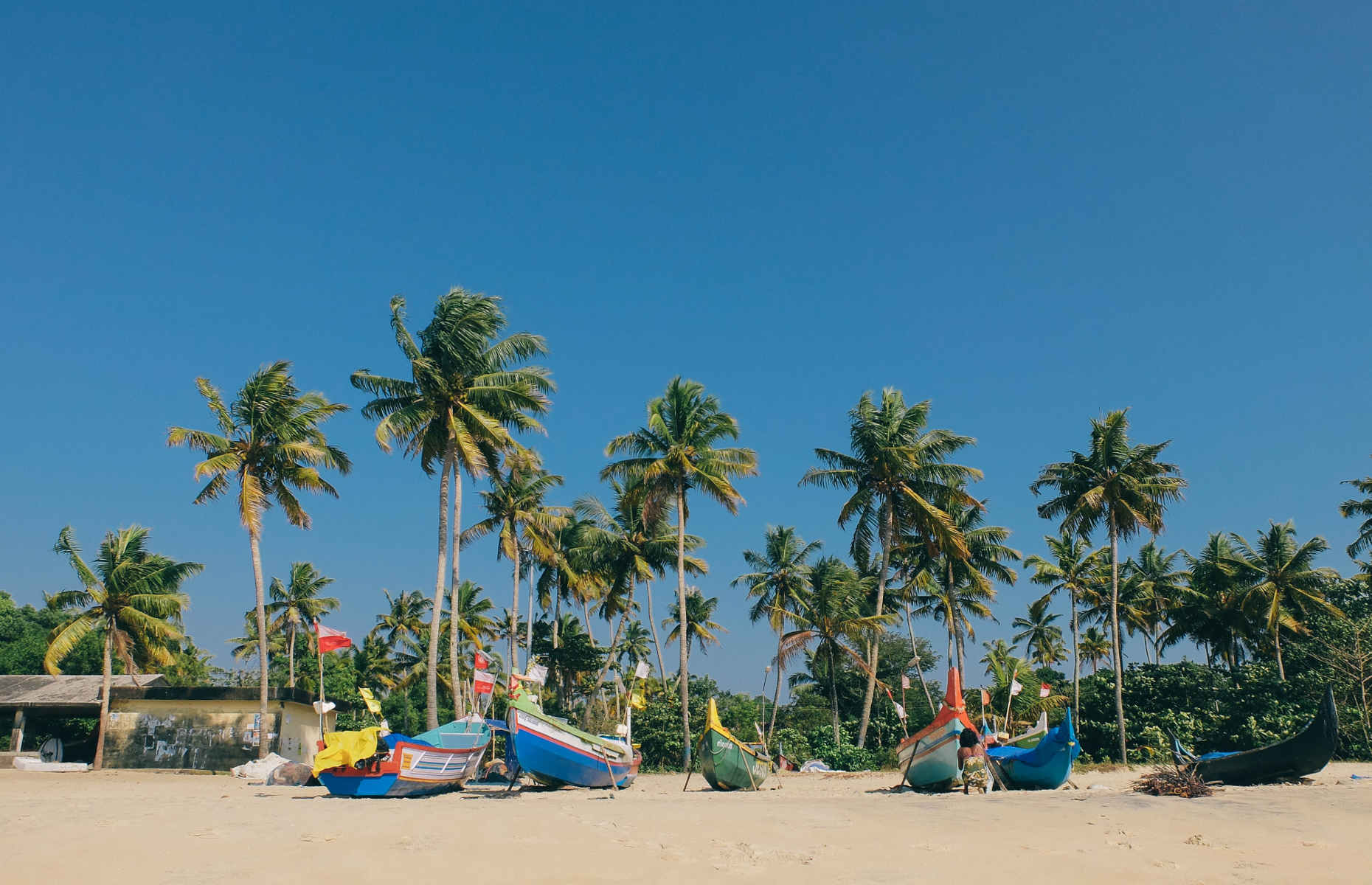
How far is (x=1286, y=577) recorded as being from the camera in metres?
37.6

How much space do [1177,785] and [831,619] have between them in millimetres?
19262

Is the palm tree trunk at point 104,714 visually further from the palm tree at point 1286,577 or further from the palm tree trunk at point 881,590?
the palm tree at point 1286,577

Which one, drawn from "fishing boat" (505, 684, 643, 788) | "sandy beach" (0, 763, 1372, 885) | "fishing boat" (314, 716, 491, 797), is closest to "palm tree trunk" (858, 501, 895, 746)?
"fishing boat" (505, 684, 643, 788)

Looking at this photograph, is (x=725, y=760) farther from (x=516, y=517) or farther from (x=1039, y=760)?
(x=516, y=517)

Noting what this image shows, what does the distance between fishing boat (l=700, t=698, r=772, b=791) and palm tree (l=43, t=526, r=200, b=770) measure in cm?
2260

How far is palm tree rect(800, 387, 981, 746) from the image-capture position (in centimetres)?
3094

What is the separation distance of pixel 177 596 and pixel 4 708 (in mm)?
7147

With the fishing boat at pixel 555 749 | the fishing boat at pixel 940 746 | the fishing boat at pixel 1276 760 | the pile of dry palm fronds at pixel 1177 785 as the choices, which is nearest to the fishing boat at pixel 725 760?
the fishing boat at pixel 555 749

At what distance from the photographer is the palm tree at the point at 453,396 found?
80.4ft

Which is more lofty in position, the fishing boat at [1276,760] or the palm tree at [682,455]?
the palm tree at [682,455]

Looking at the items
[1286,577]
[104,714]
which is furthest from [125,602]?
[1286,577]

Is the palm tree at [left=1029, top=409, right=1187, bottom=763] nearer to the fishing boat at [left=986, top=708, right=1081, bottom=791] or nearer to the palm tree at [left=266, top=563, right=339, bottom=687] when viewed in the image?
the fishing boat at [left=986, top=708, right=1081, bottom=791]

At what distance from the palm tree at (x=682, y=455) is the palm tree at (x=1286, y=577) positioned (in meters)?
25.2

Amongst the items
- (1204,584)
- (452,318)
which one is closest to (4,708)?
(452,318)
